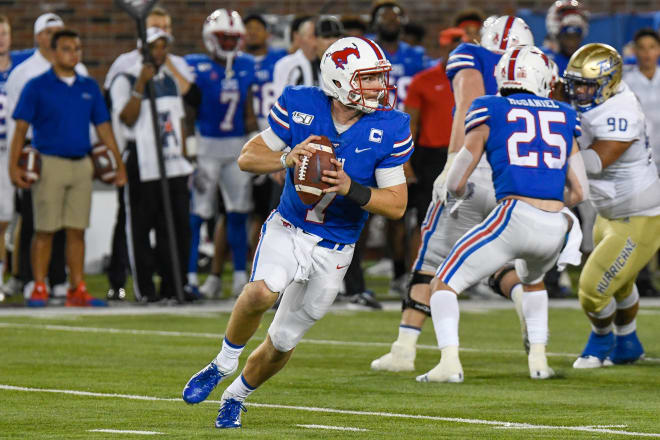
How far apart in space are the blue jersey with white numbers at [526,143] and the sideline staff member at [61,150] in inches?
199

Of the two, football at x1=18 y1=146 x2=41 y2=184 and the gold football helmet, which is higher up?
the gold football helmet

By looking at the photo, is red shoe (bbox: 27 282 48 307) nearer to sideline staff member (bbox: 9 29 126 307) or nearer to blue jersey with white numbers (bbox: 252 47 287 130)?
sideline staff member (bbox: 9 29 126 307)

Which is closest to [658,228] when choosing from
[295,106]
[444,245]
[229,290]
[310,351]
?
[444,245]

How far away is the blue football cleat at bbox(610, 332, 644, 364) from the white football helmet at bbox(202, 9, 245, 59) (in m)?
5.38

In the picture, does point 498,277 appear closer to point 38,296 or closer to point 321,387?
point 321,387

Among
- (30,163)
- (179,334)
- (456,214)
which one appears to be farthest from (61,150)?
(456,214)

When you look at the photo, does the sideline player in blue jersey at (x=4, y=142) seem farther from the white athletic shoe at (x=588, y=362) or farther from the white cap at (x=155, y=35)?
the white athletic shoe at (x=588, y=362)

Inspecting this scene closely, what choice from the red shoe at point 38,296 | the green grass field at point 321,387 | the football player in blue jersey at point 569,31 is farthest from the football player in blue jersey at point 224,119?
the football player in blue jersey at point 569,31

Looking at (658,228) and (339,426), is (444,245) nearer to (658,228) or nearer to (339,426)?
(658,228)

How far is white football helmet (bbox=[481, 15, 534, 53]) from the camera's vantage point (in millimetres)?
8766

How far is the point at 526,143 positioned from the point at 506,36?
1.20m

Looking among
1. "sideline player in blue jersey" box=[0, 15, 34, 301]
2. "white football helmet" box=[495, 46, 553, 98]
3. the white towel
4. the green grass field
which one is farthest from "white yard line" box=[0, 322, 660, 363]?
"sideline player in blue jersey" box=[0, 15, 34, 301]

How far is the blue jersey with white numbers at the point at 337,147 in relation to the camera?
21.0 feet

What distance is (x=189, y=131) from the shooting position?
13055mm
